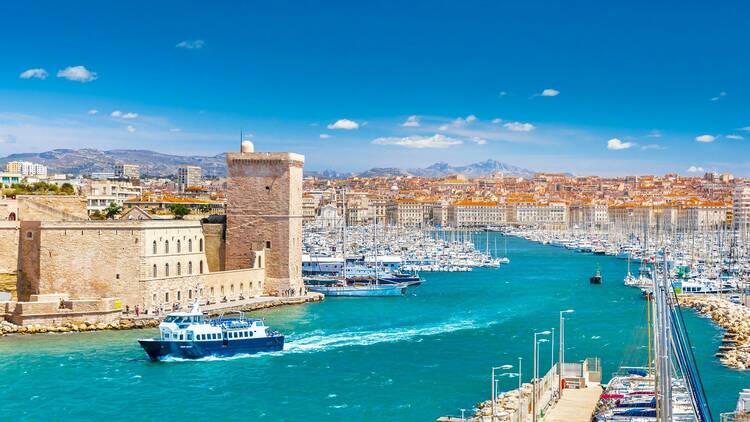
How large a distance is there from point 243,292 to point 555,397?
15.8m

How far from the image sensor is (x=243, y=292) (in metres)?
29.7

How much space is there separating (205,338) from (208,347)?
0.72 ft

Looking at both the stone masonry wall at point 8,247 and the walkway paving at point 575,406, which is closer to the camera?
the walkway paving at point 575,406

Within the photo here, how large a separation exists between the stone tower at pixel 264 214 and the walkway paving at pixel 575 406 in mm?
15893

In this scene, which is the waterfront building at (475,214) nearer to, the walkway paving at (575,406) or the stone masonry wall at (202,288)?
the stone masonry wall at (202,288)

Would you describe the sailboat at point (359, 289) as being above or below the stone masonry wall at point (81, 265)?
below

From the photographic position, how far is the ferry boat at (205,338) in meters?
20.2

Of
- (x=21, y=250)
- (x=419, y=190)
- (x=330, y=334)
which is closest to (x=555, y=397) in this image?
(x=330, y=334)

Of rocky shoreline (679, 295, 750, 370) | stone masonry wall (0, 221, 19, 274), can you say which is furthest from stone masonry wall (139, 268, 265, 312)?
rocky shoreline (679, 295, 750, 370)

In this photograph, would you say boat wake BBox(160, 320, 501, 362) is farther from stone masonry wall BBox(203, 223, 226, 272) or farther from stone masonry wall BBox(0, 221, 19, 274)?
stone masonry wall BBox(0, 221, 19, 274)

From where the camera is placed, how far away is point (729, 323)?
2598cm

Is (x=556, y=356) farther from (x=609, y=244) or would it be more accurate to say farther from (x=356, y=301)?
(x=609, y=244)

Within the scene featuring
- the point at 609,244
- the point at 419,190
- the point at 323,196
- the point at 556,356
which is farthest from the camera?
the point at 419,190

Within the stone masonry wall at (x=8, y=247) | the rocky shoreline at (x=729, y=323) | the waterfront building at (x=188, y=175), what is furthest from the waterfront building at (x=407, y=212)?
the stone masonry wall at (x=8, y=247)
